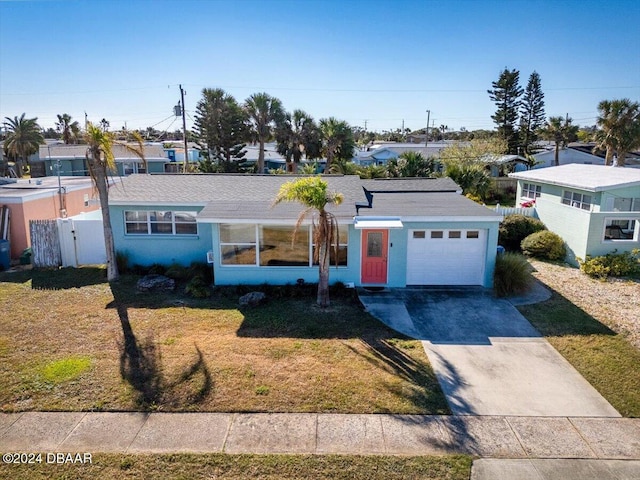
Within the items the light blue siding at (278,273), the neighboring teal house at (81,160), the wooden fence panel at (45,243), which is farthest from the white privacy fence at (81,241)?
the neighboring teal house at (81,160)

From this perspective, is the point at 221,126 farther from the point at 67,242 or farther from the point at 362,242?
the point at 362,242

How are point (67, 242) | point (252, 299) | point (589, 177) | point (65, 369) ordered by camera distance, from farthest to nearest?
point (589, 177) → point (67, 242) → point (252, 299) → point (65, 369)

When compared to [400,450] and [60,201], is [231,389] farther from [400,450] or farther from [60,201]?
[60,201]

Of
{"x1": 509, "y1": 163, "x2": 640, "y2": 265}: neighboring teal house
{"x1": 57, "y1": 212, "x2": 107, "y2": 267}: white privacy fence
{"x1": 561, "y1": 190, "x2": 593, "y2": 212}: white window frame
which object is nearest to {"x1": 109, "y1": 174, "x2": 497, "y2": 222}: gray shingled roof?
{"x1": 57, "y1": 212, "x2": 107, "y2": 267}: white privacy fence

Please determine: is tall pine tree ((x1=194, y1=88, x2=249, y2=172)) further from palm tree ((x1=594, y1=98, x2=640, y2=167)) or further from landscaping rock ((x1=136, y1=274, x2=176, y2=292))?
palm tree ((x1=594, y1=98, x2=640, y2=167))

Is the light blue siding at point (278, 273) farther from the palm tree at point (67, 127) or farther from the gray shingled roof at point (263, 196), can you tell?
the palm tree at point (67, 127)

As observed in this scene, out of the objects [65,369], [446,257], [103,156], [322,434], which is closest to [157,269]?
[103,156]

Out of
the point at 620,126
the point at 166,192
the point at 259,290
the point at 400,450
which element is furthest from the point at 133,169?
the point at 620,126
